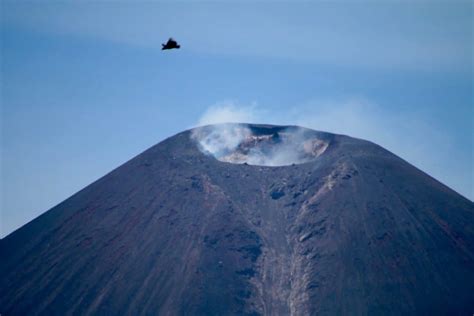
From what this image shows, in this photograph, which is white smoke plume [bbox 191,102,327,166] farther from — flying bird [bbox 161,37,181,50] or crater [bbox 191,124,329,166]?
flying bird [bbox 161,37,181,50]

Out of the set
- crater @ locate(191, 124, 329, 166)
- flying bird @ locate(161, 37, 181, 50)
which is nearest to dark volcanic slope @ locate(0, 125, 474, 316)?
crater @ locate(191, 124, 329, 166)

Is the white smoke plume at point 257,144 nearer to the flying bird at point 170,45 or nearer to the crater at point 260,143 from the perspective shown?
the crater at point 260,143

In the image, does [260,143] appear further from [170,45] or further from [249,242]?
[170,45]

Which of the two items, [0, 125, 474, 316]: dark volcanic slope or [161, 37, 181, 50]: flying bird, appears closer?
[161, 37, 181, 50]: flying bird

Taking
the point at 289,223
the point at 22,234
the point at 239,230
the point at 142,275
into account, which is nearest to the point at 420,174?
the point at 289,223

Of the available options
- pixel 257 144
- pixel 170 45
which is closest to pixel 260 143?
pixel 257 144

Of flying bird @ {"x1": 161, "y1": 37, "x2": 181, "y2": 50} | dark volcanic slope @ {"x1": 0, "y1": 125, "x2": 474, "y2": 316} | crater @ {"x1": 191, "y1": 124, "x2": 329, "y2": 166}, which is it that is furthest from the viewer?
crater @ {"x1": 191, "y1": 124, "x2": 329, "y2": 166}

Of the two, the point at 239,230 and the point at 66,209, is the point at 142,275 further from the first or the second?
the point at 66,209
